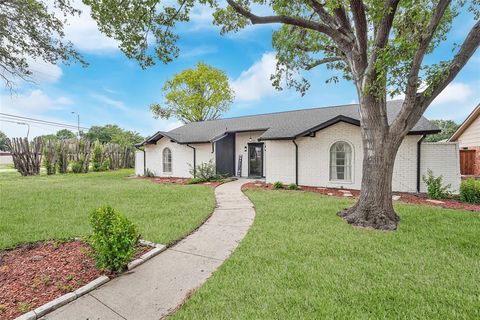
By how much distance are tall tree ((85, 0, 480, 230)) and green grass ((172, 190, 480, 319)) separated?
1107mm

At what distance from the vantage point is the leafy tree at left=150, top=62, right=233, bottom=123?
33.8 metres

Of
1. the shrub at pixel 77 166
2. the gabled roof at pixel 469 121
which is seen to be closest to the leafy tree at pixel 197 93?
the shrub at pixel 77 166

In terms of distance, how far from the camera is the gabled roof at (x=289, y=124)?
34.7 ft

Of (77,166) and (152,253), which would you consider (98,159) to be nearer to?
(77,166)

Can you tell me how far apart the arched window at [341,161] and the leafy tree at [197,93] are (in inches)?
1027

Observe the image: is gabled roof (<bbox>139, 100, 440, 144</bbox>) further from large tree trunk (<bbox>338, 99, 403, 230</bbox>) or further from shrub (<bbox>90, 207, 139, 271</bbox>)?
shrub (<bbox>90, 207, 139, 271</bbox>)

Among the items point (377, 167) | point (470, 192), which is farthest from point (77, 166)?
point (470, 192)

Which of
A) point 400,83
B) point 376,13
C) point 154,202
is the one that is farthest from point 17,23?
point 400,83

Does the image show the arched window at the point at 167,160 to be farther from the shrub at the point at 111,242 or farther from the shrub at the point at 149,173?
the shrub at the point at 111,242

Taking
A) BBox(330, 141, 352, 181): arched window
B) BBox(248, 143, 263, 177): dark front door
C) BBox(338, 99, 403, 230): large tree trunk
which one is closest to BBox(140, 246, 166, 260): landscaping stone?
BBox(338, 99, 403, 230): large tree trunk

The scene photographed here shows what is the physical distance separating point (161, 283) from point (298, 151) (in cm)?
970

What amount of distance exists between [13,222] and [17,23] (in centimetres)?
676

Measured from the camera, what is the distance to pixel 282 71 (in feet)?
30.6

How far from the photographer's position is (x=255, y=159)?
15094 millimetres
